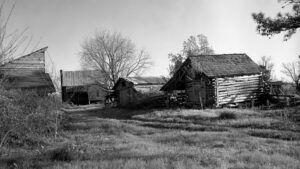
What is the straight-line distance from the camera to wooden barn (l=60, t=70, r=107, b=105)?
46.8 m

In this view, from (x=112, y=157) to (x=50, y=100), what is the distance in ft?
18.7

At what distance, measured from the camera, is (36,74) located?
2131 centimetres

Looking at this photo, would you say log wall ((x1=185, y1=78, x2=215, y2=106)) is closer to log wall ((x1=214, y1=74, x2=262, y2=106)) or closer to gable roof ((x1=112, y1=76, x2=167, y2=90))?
log wall ((x1=214, y1=74, x2=262, y2=106))

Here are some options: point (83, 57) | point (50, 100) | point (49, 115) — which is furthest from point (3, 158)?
point (83, 57)

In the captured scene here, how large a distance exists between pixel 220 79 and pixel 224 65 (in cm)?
203

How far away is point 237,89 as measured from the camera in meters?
22.4

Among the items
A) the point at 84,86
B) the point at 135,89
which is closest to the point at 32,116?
the point at 135,89

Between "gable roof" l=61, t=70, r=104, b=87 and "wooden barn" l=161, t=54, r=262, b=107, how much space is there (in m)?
26.4

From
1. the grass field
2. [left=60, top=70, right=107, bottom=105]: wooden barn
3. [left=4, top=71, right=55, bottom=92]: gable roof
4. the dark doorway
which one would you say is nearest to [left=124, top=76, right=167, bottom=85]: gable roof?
[left=4, top=71, right=55, bottom=92]: gable roof

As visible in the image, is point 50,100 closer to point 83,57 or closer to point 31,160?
point 31,160

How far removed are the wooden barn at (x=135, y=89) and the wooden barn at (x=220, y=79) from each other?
642 cm

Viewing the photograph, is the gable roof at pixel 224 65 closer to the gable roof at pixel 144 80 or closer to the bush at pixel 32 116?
the gable roof at pixel 144 80

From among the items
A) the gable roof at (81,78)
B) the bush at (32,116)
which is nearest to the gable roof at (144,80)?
the gable roof at (81,78)

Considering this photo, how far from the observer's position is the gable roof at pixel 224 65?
21938 mm
